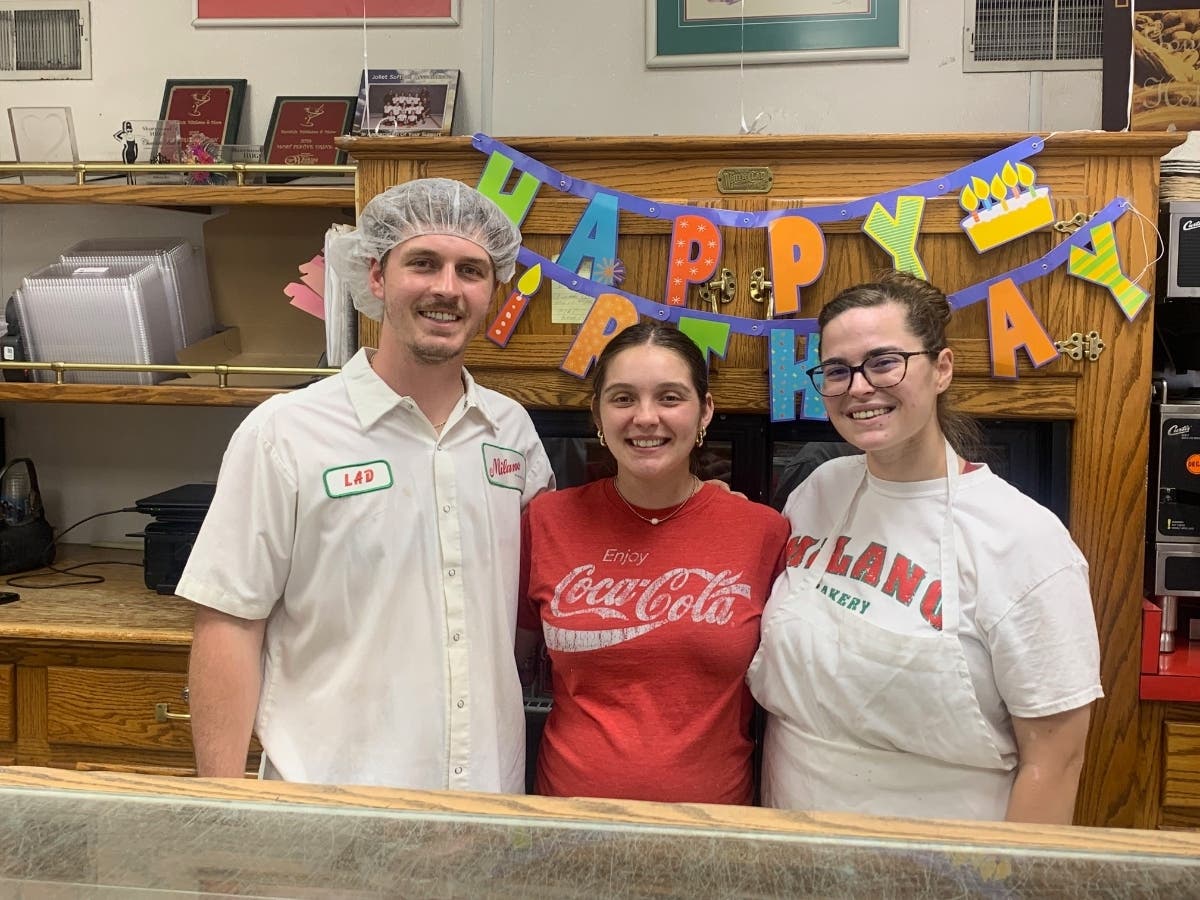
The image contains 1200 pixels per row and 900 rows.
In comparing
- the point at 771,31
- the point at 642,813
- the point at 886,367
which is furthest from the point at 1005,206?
the point at 642,813

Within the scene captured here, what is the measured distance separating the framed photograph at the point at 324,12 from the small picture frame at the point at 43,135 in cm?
45

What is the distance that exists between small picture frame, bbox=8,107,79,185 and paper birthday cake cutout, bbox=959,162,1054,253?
210cm

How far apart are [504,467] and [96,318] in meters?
1.27

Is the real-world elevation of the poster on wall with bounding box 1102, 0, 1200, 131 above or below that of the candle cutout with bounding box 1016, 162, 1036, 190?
above

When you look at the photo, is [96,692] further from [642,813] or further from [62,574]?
[642,813]

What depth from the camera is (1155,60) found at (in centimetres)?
203

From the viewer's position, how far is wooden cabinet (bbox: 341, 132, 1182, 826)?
1.84 meters

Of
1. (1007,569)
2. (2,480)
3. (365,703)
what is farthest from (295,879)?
(2,480)

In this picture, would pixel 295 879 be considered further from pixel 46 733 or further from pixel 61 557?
pixel 61 557

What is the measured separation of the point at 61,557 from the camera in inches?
104

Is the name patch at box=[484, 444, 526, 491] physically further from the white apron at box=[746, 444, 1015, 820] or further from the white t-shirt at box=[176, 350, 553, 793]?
the white apron at box=[746, 444, 1015, 820]

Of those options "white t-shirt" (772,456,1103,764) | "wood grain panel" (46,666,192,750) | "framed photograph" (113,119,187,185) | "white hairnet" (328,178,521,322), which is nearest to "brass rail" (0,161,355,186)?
"framed photograph" (113,119,187,185)

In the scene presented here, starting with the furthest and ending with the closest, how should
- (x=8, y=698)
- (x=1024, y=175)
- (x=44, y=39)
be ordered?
(x=44, y=39)
(x=8, y=698)
(x=1024, y=175)

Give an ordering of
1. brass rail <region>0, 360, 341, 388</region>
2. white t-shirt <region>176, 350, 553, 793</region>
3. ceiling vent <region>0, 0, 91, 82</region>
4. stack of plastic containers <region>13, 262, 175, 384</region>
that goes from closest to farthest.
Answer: white t-shirt <region>176, 350, 553, 793</region>
brass rail <region>0, 360, 341, 388</region>
stack of plastic containers <region>13, 262, 175, 384</region>
ceiling vent <region>0, 0, 91, 82</region>
